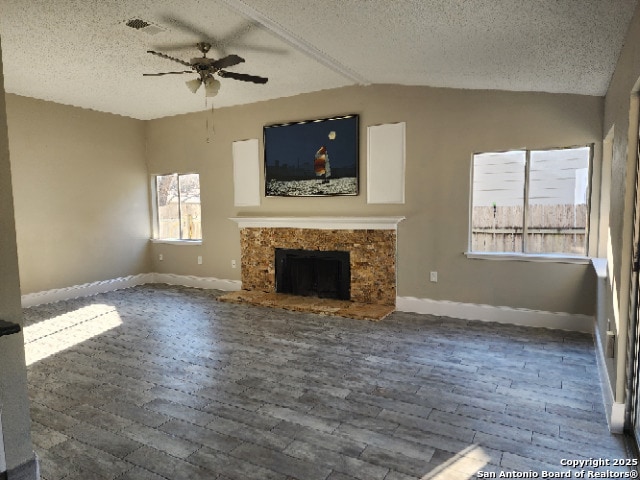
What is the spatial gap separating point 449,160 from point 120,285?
18.5ft

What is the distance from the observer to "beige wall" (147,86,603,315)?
174 inches

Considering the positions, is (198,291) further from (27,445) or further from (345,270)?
(27,445)

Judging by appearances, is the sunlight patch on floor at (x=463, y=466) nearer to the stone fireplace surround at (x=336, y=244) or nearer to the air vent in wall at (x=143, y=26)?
the stone fireplace surround at (x=336, y=244)

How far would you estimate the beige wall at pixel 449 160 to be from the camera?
14.5 feet

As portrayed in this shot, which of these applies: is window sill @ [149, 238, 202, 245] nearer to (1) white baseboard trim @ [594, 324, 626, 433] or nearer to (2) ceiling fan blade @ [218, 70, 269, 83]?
(2) ceiling fan blade @ [218, 70, 269, 83]

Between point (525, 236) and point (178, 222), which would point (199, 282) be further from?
point (525, 236)

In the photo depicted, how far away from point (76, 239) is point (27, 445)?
502 cm

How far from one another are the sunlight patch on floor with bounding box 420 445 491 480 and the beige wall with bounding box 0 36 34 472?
6.63 feet

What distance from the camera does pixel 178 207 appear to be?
24.2 ft

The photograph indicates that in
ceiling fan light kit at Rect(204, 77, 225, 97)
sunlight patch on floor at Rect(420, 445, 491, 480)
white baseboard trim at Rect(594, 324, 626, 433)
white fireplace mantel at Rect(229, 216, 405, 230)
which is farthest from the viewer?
white fireplace mantel at Rect(229, 216, 405, 230)

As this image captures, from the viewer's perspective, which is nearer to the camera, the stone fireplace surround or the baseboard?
the baseboard

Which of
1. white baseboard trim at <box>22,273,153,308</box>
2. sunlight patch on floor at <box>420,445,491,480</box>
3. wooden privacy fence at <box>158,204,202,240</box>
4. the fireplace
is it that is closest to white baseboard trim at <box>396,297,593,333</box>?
the fireplace

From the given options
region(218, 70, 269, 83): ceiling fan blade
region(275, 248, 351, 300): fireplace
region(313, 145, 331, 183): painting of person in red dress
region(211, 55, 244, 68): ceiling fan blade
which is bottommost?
region(275, 248, 351, 300): fireplace

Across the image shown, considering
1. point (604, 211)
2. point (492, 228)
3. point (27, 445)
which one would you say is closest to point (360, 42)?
point (492, 228)
